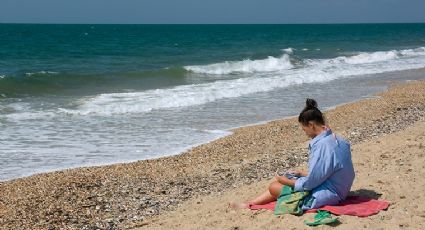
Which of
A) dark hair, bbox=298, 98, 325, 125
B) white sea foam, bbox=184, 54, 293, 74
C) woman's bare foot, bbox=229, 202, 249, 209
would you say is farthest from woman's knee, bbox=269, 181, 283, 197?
white sea foam, bbox=184, 54, 293, 74

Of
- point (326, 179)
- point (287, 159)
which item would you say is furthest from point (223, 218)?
point (287, 159)

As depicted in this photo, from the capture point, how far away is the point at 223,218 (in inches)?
237

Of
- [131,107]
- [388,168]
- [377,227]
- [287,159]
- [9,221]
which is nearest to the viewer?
[377,227]

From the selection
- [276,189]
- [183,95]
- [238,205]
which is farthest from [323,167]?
[183,95]

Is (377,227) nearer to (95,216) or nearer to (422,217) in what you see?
(422,217)

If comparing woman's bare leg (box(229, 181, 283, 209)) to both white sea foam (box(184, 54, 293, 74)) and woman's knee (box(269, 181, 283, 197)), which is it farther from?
white sea foam (box(184, 54, 293, 74))

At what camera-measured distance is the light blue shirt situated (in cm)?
568

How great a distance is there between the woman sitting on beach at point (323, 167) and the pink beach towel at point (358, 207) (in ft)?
0.29

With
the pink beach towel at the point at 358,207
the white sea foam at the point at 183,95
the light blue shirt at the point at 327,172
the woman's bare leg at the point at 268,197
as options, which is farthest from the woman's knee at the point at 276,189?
the white sea foam at the point at 183,95

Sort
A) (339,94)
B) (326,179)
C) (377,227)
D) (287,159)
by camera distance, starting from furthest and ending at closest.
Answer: (339,94), (287,159), (326,179), (377,227)

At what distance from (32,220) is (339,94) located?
14.8 meters

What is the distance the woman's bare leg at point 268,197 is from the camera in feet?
19.9

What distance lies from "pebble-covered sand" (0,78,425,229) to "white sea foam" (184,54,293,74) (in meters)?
18.3

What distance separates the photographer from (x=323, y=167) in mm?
5672
